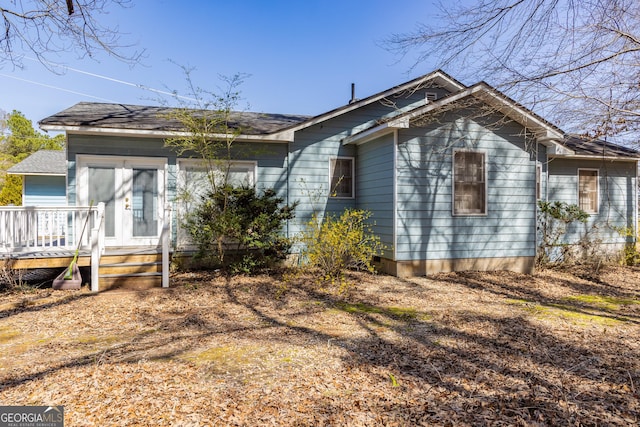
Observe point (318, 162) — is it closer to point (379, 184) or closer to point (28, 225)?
point (379, 184)

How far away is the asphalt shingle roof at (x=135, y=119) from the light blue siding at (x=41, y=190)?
25.8 ft

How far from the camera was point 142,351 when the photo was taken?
4.04m

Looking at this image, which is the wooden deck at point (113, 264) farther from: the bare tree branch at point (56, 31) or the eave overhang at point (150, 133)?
the bare tree branch at point (56, 31)

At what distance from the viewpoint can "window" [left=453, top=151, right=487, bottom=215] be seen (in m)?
8.74

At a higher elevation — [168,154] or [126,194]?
[168,154]

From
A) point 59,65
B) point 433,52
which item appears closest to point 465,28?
point 433,52

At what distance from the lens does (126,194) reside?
873 centimetres

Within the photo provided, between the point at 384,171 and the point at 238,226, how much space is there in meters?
3.47

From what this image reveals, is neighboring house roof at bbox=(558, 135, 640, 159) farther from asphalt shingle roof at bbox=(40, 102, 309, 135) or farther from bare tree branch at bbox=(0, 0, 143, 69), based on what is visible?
bare tree branch at bbox=(0, 0, 143, 69)

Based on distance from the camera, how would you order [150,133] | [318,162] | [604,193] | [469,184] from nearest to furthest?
[150,133] → [469,184] → [318,162] → [604,193]

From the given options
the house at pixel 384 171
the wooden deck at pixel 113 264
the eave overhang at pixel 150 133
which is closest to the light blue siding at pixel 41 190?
the house at pixel 384 171

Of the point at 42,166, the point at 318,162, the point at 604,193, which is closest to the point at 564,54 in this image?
the point at 318,162

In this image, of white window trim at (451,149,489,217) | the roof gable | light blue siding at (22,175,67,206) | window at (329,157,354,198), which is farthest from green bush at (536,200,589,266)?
light blue siding at (22,175,67,206)

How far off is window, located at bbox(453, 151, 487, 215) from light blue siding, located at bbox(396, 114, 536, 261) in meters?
0.13
